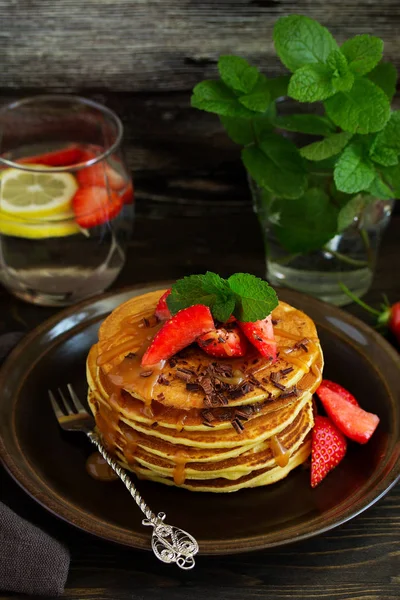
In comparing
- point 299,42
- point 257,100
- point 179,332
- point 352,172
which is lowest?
point 179,332

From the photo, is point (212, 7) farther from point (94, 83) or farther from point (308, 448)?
point (308, 448)

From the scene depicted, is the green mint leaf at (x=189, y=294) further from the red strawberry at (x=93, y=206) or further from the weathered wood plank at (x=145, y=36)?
the weathered wood plank at (x=145, y=36)

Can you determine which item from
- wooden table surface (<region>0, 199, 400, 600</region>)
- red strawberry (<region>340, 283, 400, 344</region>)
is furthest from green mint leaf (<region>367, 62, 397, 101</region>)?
wooden table surface (<region>0, 199, 400, 600</region>)

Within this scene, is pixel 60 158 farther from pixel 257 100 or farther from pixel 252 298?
pixel 252 298

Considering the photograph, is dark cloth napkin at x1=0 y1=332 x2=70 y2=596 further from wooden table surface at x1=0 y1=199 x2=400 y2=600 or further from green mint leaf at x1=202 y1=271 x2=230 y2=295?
green mint leaf at x1=202 y1=271 x2=230 y2=295

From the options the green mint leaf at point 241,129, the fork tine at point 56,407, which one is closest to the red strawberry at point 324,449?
the fork tine at point 56,407

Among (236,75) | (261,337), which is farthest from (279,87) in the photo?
(261,337)
